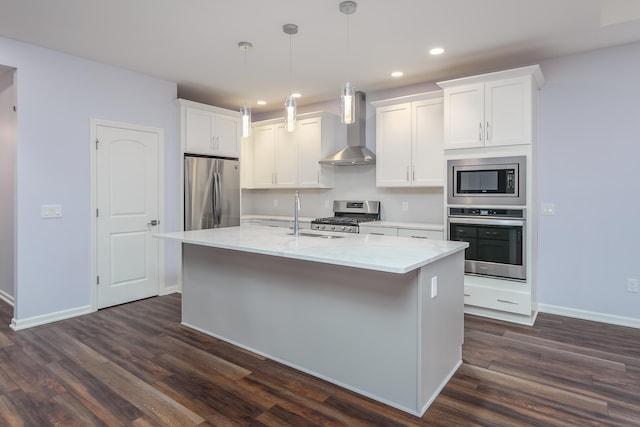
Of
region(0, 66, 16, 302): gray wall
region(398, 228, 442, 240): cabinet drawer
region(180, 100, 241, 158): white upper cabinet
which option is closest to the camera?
region(0, 66, 16, 302): gray wall

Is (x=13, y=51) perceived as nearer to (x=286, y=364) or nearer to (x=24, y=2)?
(x=24, y=2)

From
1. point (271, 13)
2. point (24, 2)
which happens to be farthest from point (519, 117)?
point (24, 2)

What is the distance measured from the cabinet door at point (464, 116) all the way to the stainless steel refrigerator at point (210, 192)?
9.58ft

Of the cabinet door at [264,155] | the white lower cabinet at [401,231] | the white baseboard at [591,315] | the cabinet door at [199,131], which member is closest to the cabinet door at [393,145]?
the white lower cabinet at [401,231]

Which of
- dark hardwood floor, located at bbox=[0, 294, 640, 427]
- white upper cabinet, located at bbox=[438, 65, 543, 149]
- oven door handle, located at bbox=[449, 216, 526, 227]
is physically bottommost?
dark hardwood floor, located at bbox=[0, 294, 640, 427]

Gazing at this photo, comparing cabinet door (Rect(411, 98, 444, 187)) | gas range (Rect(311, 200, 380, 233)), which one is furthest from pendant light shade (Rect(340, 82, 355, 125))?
gas range (Rect(311, 200, 380, 233))

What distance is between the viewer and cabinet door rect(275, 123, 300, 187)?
18.5 feet

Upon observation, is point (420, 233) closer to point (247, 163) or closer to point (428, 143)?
point (428, 143)

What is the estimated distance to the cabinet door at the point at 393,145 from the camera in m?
4.54

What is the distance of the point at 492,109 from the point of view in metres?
3.71

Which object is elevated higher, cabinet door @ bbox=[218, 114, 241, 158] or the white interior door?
cabinet door @ bbox=[218, 114, 241, 158]

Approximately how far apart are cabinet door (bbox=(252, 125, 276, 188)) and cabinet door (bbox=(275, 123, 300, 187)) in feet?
0.32

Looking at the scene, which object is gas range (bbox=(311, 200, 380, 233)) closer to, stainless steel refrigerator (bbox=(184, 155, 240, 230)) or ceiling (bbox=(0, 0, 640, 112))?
stainless steel refrigerator (bbox=(184, 155, 240, 230))

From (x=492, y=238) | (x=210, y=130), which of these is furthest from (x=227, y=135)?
(x=492, y=238)
